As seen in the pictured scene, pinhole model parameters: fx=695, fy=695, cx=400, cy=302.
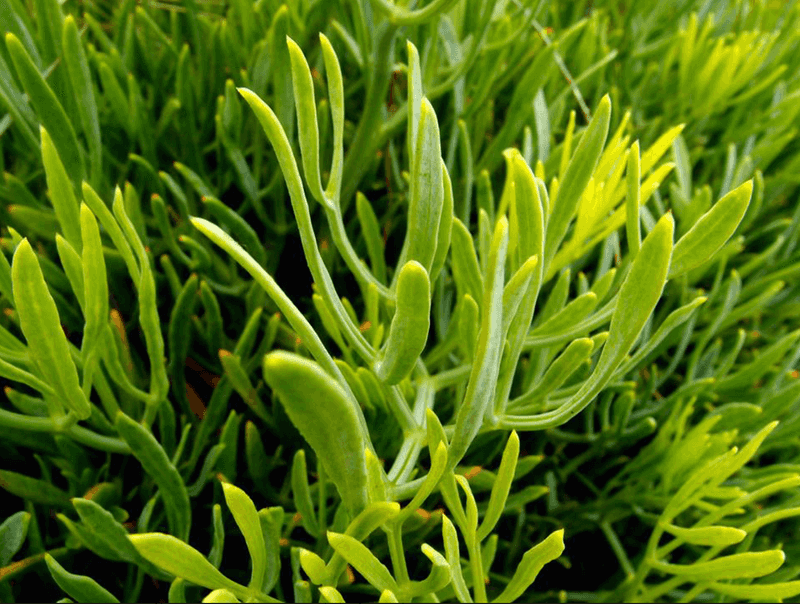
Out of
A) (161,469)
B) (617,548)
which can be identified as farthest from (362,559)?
(617,548)

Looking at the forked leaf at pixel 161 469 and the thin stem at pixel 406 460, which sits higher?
the thin stem at pixel 406 460

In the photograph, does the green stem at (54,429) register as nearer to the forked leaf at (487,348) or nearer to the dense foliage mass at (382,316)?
the dense foliage mass at (382,316)

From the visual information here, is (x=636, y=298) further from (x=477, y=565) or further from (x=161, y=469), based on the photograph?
(x=161, y=469)

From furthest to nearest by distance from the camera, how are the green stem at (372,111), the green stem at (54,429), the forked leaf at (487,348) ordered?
1. the green stem at (372,111)
2. the green stem at (54,429)
3. the forked leaf at (487,348)

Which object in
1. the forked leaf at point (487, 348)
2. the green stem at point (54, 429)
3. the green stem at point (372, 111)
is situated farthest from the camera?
the green stem at point (372, 111)

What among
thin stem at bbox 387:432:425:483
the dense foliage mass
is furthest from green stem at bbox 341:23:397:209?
thin stem at bbox 387:432:425:483

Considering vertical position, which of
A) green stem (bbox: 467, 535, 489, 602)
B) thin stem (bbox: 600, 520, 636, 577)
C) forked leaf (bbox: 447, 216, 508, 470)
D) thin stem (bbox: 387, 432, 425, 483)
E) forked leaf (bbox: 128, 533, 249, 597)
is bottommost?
thin stem (bbox: 600, 520, 636, 577)

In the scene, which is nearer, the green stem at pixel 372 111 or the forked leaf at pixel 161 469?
the forked leaf at pixel 161 469

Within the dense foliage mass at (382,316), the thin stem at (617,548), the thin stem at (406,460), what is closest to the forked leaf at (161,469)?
the dense foliage mass at (382,316)

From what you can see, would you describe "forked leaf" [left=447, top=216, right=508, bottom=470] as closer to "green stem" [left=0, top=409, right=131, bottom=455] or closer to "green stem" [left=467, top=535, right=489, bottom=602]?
"green stem" [left=467, top=535, right=489, bottom=602]

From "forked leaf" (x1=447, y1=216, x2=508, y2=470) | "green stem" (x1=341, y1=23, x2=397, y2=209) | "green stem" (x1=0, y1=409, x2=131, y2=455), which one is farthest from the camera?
"green stem" (x1=341, y1=23, x2=397, y2=209)
